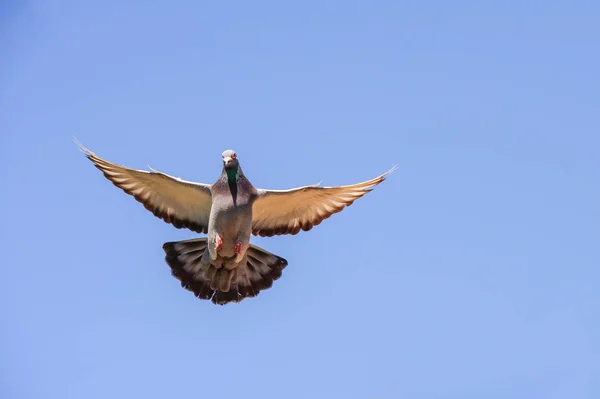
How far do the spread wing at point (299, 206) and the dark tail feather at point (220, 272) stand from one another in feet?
2.24

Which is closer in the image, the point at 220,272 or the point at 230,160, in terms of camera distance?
the point at 230,160

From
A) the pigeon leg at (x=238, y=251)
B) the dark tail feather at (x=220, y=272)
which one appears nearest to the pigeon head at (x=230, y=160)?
the pigeon leg at (x=238, y=251)

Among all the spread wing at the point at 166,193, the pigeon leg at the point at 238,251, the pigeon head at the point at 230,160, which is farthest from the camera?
the spread wing at the point at 166,193

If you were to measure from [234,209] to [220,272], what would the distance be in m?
1.57

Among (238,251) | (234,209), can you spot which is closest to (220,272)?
(238,251)

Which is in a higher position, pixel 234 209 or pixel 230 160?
pixel 230 160

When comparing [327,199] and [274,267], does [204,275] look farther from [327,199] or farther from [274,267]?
[327,199]

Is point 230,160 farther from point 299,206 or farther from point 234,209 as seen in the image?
point 299,206

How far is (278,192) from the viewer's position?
20.0m

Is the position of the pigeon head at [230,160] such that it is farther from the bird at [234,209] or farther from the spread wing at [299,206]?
the spread wing at [299,206]

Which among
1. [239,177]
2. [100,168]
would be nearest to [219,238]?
[239,177]

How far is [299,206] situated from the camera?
67.8ft

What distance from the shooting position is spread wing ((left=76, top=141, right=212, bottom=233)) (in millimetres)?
20188

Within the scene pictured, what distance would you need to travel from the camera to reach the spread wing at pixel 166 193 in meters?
20.2
